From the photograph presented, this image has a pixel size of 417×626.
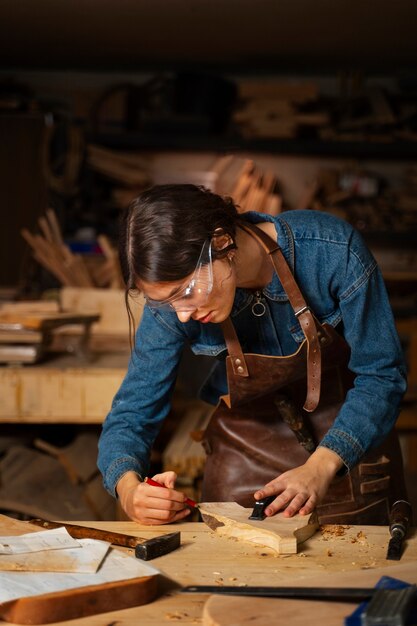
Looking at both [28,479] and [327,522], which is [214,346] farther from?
[28,479]

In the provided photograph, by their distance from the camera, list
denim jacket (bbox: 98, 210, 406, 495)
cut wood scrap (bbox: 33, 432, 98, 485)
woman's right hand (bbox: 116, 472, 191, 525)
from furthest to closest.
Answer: cut wood scrap (bbox: 33, 432, 98, 485) → denim jacket (bbox: 98, 210, 406, 495) → woman's right hand (bbox: 116, 472, 191, 525)

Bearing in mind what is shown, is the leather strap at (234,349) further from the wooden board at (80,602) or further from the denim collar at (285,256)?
the wooden board at (80,602)

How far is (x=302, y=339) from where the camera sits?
2689 millimetres

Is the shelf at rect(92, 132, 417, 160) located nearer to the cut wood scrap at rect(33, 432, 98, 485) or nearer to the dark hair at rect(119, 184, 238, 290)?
the cut wood scrap at rect(33, 432, 98, 485)

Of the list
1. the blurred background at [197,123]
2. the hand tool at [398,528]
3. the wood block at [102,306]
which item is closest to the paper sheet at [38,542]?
the hand tool at [398,528]

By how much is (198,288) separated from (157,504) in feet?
1.85

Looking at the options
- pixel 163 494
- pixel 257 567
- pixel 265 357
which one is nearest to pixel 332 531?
pixel 257 567

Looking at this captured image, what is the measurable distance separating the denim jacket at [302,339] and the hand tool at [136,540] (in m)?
0.35

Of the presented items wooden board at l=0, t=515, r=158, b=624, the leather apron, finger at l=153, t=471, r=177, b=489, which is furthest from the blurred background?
wooden board at l=0, t=515, r=158, b=624

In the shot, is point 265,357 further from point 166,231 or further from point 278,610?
point 278,610

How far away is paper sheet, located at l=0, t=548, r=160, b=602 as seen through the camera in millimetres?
1715

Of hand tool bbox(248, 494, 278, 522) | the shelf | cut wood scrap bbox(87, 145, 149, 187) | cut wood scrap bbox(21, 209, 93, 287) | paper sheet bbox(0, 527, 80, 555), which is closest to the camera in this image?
paper sheet bbox(0, 527, 80, 555)

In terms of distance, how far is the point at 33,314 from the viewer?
4598 millimetres

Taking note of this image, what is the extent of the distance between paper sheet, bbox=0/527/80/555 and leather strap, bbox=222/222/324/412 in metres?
0.79
